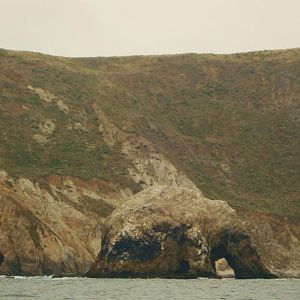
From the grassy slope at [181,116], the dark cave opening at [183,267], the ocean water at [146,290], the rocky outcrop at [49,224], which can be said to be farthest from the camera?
the grassy slope at [181,116]

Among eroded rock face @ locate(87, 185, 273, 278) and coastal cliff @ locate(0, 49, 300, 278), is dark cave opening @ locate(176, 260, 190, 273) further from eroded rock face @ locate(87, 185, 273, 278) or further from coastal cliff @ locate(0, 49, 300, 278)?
coastal cliff @ locate(0, 49, 300, 278)

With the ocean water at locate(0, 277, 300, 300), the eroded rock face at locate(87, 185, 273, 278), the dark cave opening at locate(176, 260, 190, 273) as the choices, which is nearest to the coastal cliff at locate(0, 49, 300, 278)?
the eroded rock face at locate(87, 185, 273, 278)

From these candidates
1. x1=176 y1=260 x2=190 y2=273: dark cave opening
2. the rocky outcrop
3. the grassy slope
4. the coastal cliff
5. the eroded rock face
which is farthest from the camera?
the grassy slope

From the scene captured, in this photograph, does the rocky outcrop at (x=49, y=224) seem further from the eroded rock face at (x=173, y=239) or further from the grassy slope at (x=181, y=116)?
the eroded rock face at (x=173, y=239)

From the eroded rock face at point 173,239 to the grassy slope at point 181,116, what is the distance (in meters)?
28.5

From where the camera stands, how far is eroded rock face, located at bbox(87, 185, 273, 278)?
7400cm

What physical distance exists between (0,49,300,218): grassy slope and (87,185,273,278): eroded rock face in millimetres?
28496

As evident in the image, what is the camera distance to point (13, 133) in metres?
116

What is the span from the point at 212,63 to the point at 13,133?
54304mm

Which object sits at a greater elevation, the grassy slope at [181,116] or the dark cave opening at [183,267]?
the grassy slope at [181,116]

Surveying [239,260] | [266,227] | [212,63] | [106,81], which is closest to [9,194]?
[239,260]

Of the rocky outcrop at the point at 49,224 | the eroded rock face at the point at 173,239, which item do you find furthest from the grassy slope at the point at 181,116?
the eroded rock face at the point at 173,239

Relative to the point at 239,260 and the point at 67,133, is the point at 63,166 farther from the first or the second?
the point at 239,260

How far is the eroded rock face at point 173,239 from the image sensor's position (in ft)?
243
